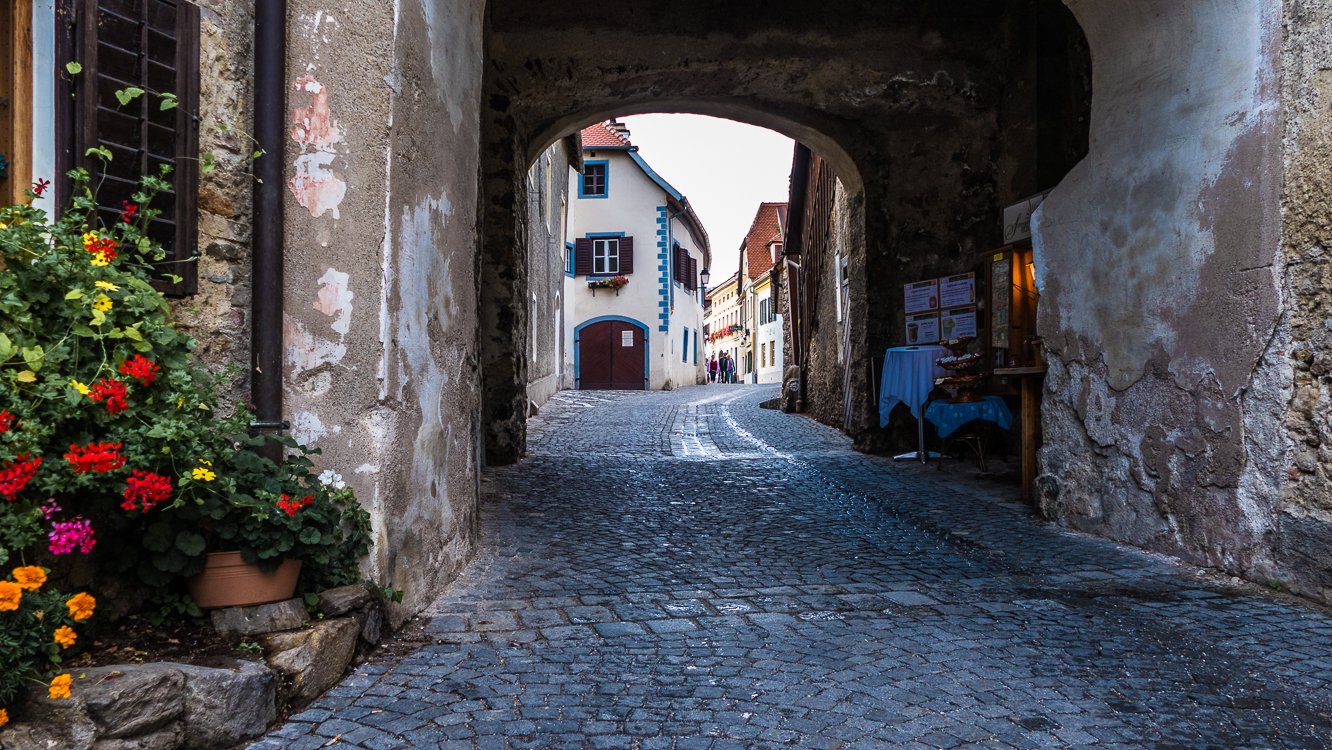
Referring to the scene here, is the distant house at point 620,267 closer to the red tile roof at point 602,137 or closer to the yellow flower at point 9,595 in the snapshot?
the red tile roof at point 602,137

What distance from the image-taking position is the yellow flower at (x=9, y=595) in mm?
1862

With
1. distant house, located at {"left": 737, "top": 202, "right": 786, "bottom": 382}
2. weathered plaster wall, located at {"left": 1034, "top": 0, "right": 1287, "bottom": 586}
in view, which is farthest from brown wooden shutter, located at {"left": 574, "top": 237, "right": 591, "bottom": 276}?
weathered plaster wall, located at {"left": 1034, "top": 0, "right": 1287, "bottom": 586}

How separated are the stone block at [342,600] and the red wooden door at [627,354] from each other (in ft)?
79.8

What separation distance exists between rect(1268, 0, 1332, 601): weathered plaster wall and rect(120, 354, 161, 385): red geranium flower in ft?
13.9

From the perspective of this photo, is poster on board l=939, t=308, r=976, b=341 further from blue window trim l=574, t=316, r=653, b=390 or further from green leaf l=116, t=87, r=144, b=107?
blue window trim l=574, t=316, r=653, b=390

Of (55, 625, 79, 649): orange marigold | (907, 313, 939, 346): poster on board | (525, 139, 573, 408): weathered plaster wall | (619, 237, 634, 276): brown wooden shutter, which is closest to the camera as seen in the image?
(55, 625, 79, 649): orange marigold

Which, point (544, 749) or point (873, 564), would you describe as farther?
point (873, 564)

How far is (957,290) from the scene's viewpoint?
8.54m

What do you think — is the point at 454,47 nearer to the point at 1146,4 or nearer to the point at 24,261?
the point at 24,261

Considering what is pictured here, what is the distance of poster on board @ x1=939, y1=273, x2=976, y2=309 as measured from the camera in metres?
8.44

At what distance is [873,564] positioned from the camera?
4.15 m

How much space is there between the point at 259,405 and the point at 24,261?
90cm

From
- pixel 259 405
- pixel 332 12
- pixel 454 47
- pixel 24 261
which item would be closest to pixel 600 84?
pixel 454 47

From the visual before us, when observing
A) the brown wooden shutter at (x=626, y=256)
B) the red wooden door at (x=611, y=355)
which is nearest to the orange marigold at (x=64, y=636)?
the red wooden door at (x=611, y=355)
